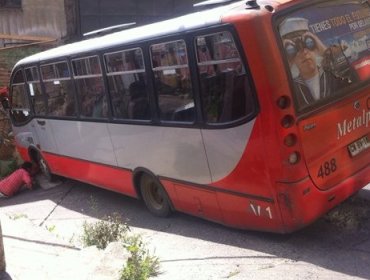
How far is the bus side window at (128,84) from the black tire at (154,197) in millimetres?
837

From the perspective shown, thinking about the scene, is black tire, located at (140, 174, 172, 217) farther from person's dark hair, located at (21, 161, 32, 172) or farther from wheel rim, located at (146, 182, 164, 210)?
person's dark hair, located at (21, 161, 32, 172)

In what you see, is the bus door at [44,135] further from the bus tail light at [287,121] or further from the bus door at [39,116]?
the bus tail light at [287,121]

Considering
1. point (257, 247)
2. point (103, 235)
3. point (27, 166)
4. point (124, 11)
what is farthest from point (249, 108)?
point (124, 11)

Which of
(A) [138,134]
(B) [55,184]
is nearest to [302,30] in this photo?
(A) [138,134]

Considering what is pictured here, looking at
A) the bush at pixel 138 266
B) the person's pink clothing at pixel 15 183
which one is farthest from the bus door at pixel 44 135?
the bush at pixel 138 266

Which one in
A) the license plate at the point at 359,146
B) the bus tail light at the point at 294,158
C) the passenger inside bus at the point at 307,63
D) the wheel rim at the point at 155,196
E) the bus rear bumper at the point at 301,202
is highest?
the passenger inside bus at the point at 307,63

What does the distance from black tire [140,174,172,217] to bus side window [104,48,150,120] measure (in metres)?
0.84

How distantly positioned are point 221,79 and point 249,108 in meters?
0.43

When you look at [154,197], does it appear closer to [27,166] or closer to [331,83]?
[331,83]

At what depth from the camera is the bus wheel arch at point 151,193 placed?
6898 mm

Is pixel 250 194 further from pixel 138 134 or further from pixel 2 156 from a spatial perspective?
pixel 2 156

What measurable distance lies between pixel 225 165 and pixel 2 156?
28.2ft

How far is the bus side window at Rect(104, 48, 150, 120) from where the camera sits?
6.53m

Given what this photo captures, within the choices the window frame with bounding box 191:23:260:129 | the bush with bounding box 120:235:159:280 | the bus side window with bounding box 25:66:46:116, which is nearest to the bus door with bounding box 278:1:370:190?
the window frame with bounding box 191:23:260:129
